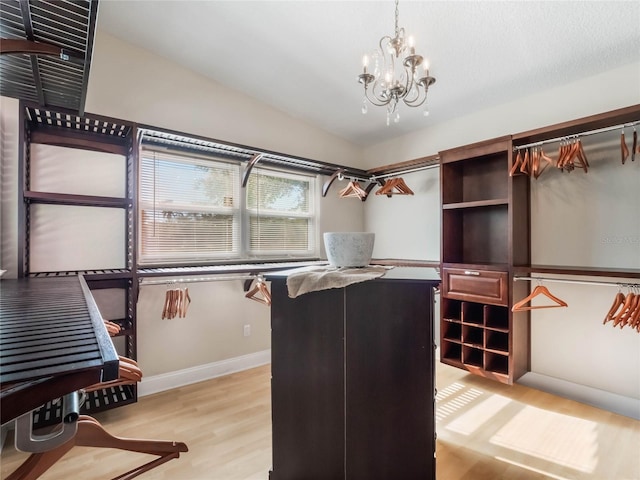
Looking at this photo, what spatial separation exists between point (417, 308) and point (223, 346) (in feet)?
7.70

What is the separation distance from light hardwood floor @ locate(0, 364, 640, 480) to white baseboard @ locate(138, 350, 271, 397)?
0.28 ft

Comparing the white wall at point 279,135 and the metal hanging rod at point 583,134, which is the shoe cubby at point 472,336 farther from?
the metal hanging rod at point 583,134

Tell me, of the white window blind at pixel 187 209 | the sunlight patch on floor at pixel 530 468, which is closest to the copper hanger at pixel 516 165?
the sunlight patch on floor at pixel 530 468

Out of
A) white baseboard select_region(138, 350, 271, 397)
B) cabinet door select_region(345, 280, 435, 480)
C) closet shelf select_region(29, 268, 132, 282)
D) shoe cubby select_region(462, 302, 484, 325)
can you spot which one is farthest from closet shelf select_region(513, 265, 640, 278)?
closet shelf select_region(29, 268, 132, 282)

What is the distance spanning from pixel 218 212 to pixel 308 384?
7.02 feet

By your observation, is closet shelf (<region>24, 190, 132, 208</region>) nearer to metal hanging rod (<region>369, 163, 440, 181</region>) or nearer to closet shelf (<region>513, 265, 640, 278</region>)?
metal hanging rod (<region>369, 163, 440, 181</region>)

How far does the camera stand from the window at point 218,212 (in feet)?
8.96

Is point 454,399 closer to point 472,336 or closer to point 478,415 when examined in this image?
point 478,415

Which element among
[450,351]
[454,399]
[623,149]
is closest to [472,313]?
[450,351]

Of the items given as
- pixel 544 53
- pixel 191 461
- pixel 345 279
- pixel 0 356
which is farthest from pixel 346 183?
pixel 0 356

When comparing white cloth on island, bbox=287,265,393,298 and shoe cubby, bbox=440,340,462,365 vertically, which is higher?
white cloth on island, bbox=287,265,393,298

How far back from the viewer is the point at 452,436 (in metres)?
2.02

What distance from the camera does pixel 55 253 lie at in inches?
89.7

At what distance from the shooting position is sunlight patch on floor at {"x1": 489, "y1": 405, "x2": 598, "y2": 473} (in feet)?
5.88
